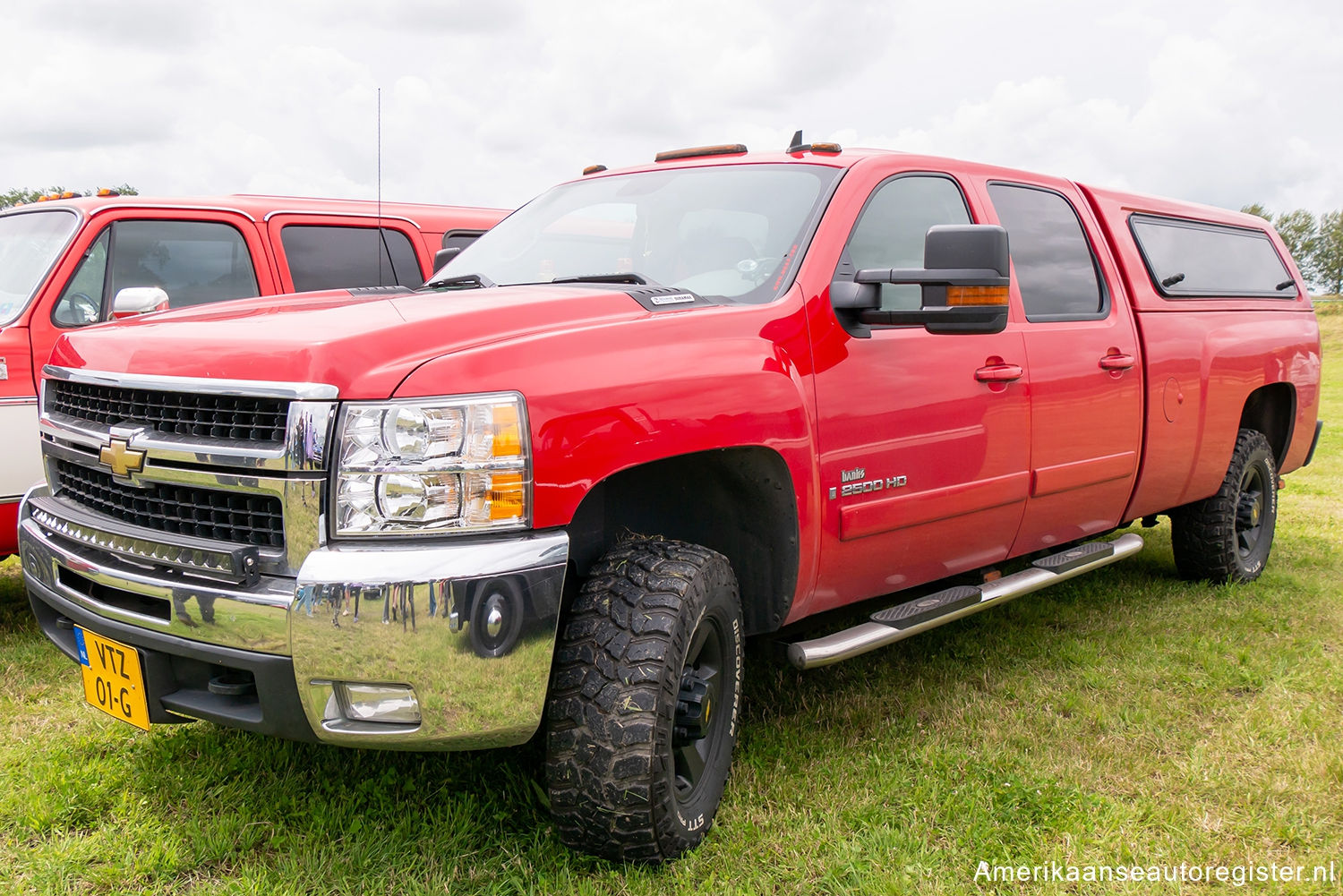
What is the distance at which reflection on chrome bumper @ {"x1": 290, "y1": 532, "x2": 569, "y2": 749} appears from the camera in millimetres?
2170

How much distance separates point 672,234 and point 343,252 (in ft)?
10.1

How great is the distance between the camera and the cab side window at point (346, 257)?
5.70 metres

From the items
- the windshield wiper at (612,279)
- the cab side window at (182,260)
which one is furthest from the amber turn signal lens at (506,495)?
the cab side window at (182,260)

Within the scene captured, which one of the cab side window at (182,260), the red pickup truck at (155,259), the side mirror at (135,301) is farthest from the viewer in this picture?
the cab side window at (182,260)

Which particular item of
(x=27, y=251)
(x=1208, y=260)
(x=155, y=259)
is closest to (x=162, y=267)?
(x=155, y=259)

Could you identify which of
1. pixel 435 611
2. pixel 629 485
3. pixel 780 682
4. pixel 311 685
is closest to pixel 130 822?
pixel 311 685

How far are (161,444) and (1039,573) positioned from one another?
3026 millimetres

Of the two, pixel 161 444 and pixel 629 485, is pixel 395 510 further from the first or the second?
pixel 629 485

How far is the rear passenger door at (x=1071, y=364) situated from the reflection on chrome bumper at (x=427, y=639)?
220cm

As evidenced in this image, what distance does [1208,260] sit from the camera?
524cm

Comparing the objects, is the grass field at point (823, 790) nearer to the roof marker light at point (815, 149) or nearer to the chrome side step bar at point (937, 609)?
the chrome side step bar at point (937, 609)

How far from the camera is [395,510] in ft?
7.28

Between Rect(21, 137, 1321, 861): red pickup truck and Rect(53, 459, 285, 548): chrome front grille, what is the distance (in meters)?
0.01
